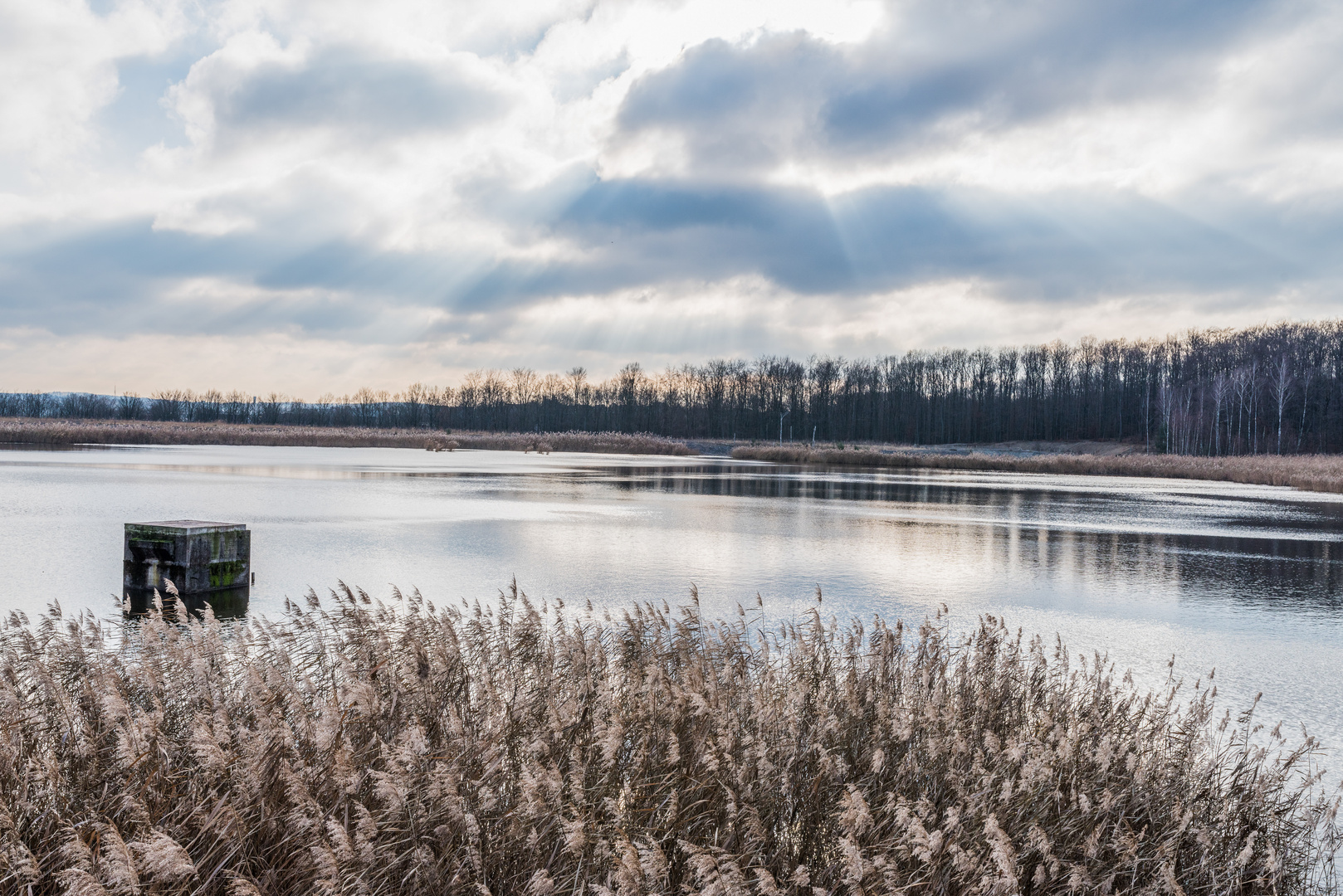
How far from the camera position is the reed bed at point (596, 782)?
3410 mm

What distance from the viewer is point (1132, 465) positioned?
63062 mm

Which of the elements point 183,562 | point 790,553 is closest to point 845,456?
point 790,553

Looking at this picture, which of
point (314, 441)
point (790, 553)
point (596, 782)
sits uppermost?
point (314, 441)

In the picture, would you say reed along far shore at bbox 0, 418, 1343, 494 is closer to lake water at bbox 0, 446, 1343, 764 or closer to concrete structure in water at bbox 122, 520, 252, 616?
lake water at bbox 0, 446, 1343, 764

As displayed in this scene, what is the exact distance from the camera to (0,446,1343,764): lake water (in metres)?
10.9

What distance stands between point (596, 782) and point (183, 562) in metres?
8.75

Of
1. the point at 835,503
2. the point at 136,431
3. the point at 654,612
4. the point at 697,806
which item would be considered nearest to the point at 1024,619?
the point at 654,612

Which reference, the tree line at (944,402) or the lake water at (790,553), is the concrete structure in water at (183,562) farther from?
the tree line at (944,402)

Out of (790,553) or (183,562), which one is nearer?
(183,562)

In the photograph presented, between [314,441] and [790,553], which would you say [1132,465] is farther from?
[314,441]

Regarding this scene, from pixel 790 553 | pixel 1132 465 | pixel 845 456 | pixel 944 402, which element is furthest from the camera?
pixel 944 402

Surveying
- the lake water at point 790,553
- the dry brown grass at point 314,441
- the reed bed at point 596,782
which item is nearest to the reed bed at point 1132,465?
the dry brown grass at point 314,441

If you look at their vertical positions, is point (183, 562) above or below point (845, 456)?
above

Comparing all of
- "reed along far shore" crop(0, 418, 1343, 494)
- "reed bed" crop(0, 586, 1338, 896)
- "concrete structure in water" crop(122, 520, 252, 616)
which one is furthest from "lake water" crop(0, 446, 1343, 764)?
"reed along far shore" crop(0, 418, 1343, 494)
